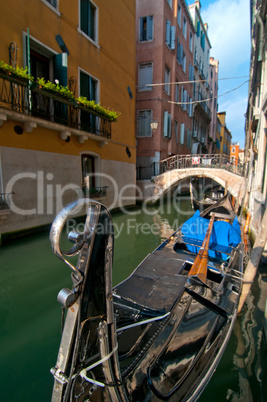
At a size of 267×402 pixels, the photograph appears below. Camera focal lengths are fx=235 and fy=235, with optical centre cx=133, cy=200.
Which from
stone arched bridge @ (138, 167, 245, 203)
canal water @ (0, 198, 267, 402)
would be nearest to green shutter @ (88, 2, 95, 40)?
stone arched bridge @ (138, 167, 245, 203)

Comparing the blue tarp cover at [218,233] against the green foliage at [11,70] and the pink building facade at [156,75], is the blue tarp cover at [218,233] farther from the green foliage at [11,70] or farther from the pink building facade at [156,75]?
the pink building facade at [156,75]

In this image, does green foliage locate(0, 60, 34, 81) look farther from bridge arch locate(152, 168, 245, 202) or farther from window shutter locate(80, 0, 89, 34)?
bridge arch locate(152, 168, 245, 202)

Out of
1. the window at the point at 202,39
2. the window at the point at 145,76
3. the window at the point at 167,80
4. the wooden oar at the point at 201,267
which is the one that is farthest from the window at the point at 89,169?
the window at the point at 202,39

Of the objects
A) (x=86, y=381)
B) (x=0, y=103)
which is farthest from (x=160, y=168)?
(x=86, y=381)

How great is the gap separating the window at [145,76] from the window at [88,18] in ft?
17.2

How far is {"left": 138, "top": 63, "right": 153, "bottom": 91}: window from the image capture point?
12320 mm

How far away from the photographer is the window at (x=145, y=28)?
11905 mm

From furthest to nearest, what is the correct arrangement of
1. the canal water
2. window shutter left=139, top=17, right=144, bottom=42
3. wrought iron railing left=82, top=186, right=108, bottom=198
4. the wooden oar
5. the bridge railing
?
window shutter left=139, top=17, right=144, bottom=42, the bridge railing, wrought iron railing left=82, top=186, right=108, bottom=198, the wooden oar, the canal water

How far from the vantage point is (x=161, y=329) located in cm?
186

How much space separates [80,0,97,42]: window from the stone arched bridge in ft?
20.4

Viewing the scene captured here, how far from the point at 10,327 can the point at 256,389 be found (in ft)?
8.06

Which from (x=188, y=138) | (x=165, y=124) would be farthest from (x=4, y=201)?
(x=188, y=138)

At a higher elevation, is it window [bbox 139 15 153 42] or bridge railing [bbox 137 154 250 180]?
window [bbox 139 15 153 42]

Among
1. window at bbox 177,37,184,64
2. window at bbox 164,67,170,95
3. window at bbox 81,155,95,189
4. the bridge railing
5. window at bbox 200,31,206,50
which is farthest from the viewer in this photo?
window at bbox 200,31,206,50
